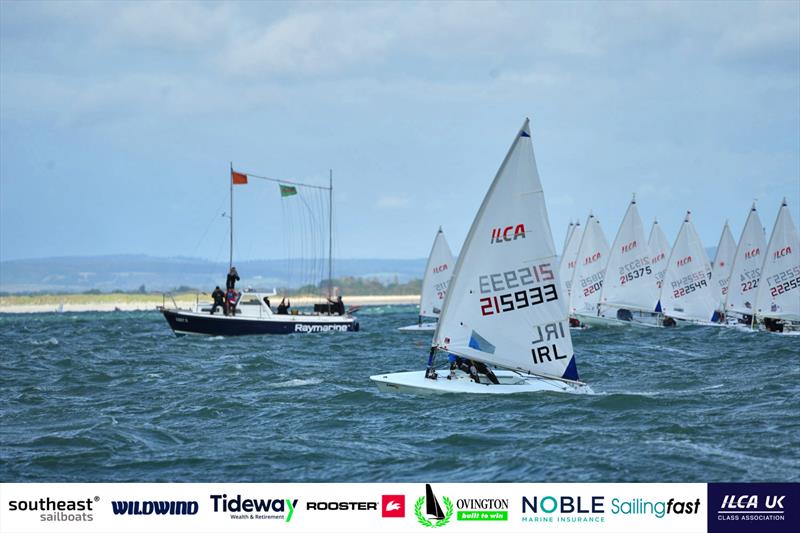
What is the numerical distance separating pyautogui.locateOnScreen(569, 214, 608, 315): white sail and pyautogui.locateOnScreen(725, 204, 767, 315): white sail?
7228mm

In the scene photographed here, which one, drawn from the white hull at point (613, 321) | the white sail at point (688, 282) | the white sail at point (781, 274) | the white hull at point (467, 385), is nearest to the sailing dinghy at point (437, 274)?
the white hull at point (613, 321)

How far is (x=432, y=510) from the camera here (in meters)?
13.1

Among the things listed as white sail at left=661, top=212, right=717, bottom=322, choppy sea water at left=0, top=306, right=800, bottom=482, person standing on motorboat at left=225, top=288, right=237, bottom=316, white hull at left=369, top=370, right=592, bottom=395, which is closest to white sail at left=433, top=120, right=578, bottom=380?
white hull at left=369, top=370, right=592, bottom=395

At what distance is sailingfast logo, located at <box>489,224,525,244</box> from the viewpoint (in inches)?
894

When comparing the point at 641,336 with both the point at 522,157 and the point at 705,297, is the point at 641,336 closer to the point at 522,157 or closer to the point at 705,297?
the point at 705,297

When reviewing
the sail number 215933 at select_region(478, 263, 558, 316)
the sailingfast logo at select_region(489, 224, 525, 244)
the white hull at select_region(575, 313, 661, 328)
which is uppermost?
the sailingfast logo at select_region(489, 224, 525, 244)

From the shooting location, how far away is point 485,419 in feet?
68.6

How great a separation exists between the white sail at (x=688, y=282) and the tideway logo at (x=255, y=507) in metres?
51.0

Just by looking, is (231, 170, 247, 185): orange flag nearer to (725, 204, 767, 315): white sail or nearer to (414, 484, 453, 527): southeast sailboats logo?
(725, 204, 767, 315): white sail

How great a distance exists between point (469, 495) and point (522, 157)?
34.6 feet

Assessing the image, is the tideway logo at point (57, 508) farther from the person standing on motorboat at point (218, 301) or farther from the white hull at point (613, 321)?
the white hull at point (613, 321)

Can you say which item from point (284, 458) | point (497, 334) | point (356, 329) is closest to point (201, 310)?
point (356, 329)

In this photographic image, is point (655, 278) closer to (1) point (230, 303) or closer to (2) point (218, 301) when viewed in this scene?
(1) point (230, 303)

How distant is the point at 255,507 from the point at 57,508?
7.82 feet
